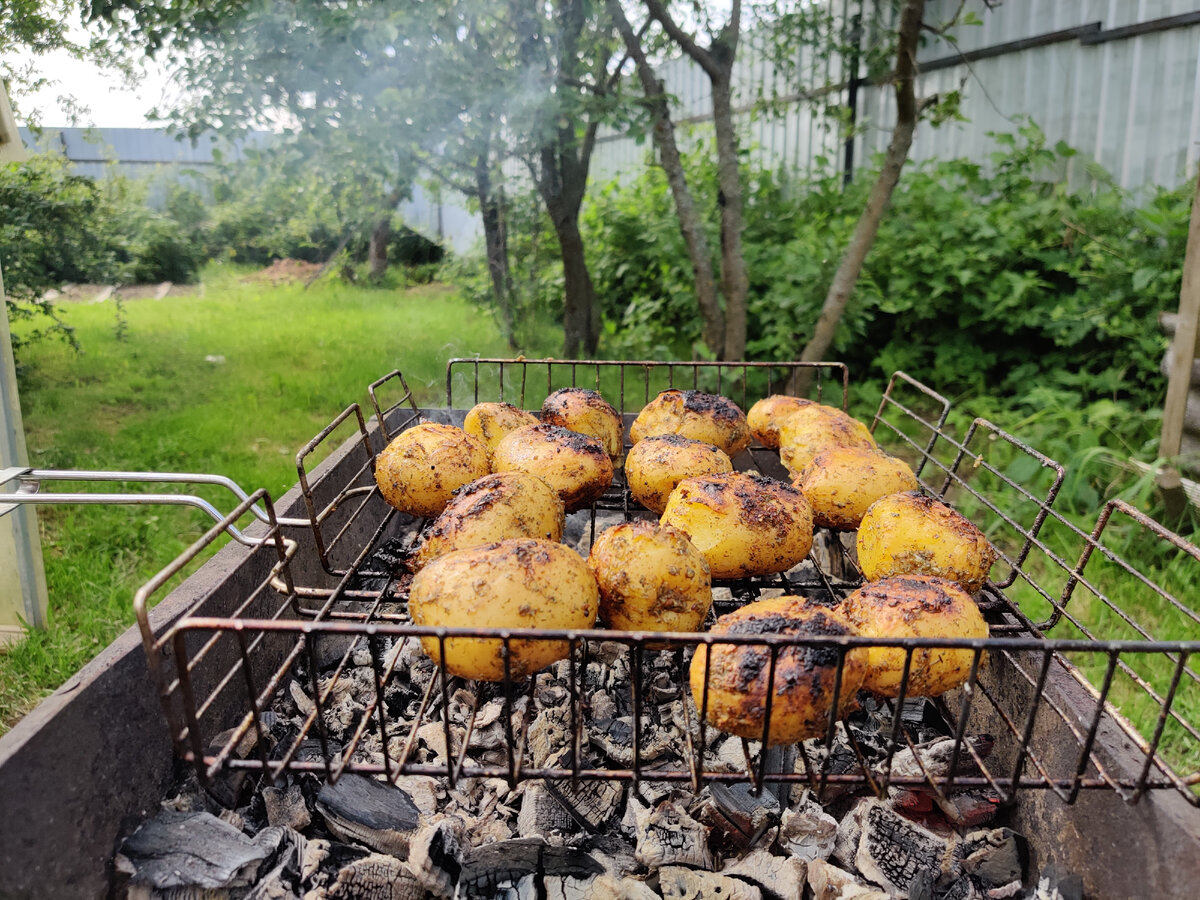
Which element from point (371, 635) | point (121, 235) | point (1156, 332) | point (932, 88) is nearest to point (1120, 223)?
point (1156, 332)

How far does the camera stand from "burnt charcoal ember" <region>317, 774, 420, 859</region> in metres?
1.75

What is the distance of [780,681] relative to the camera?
1390 mm

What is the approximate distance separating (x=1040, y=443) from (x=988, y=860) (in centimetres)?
384

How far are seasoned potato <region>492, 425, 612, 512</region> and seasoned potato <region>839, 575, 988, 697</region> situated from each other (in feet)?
2.71

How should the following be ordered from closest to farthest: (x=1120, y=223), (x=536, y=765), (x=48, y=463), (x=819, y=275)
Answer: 1. (x=536, y=765)
2. (x=48, y=463)
3. (x=1120, y=223)
4. (x=819, y=275)

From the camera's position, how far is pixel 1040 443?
4953mm

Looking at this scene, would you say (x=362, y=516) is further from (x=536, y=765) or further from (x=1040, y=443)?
(x=1040, y=443)

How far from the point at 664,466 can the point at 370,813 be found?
44.8 inches

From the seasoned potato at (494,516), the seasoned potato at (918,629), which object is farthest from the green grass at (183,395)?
the seasoned potato at (918,629)

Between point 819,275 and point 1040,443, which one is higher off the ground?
point 819,275

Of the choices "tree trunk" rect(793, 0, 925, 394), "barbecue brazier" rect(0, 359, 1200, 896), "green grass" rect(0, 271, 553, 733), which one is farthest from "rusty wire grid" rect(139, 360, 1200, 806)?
"tree trunk" rect(793, 0, 925, 394)

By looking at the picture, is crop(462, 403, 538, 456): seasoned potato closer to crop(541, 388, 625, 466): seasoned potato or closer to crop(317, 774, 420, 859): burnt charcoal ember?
crop(541, 388, 625, 466): seasoned potato

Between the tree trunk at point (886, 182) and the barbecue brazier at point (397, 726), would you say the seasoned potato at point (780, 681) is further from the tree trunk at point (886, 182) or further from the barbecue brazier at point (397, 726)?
the tree trunk at point (886, 182)

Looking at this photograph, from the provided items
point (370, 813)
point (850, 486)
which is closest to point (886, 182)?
point (850, 486)
